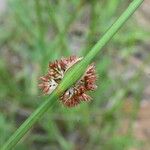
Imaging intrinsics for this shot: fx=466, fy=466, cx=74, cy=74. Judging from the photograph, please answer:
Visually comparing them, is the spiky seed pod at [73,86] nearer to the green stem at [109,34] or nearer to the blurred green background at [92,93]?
the green stem at [109,34]

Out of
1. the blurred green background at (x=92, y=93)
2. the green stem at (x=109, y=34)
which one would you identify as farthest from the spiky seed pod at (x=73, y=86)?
the blurred green background at (x=92, y=93)

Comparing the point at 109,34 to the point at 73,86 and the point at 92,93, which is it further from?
the point at 92,93

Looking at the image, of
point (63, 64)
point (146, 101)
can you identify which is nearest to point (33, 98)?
point (146, 101)

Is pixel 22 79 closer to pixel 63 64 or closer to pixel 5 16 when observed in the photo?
pixel 5 16

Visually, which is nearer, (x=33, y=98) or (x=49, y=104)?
(x=49, y=104)

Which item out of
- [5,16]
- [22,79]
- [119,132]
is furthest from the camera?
[5,16]

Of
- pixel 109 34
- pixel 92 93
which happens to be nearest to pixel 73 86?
pixel 109 34

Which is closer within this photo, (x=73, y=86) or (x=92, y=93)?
(x=73, y=86)
